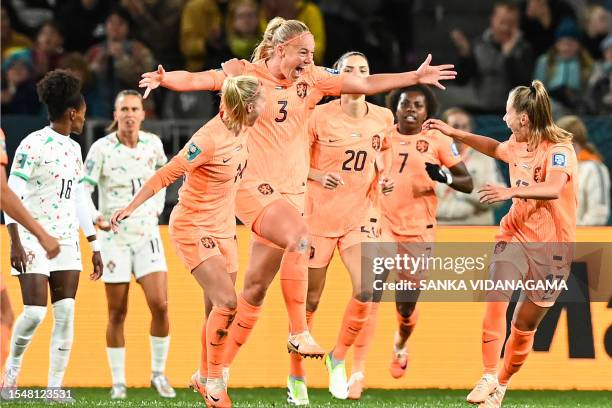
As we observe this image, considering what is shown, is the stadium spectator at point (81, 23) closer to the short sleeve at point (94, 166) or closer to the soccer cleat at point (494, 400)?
the short sleeve at point (94, 166)

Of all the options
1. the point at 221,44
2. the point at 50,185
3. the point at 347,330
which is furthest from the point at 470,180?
the point at 221,44

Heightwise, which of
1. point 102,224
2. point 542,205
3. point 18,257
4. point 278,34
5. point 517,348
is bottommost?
point 517,348

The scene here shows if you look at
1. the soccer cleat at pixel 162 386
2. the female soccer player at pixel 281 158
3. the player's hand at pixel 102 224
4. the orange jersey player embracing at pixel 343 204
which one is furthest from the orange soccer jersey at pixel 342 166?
the soccer cleat at pixel 162 386

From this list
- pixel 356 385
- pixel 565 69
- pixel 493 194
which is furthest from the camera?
pixel 565 69

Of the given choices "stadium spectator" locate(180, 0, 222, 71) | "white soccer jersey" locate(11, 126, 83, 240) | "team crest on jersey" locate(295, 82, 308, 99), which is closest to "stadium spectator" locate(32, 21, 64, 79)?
"stadium spectator" locate(180, 0, 222, 71)

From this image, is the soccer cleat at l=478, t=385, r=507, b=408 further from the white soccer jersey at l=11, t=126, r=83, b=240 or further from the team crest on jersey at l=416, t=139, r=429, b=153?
the white soccer jersey at l=11, t=126, r=83, b=240

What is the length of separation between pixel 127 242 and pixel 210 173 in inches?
87.6

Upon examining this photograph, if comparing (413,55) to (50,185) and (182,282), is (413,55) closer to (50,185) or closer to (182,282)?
(182,282)

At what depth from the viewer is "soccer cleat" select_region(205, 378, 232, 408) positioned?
9438mm

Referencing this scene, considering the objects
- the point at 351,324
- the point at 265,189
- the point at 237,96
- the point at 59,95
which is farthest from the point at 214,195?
the point at 351,324

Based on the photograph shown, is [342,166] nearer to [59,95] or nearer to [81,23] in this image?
[59,95]

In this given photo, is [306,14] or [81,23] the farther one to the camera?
[81,23]

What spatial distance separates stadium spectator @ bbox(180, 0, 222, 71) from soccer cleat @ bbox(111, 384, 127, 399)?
505cm

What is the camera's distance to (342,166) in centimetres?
1098
